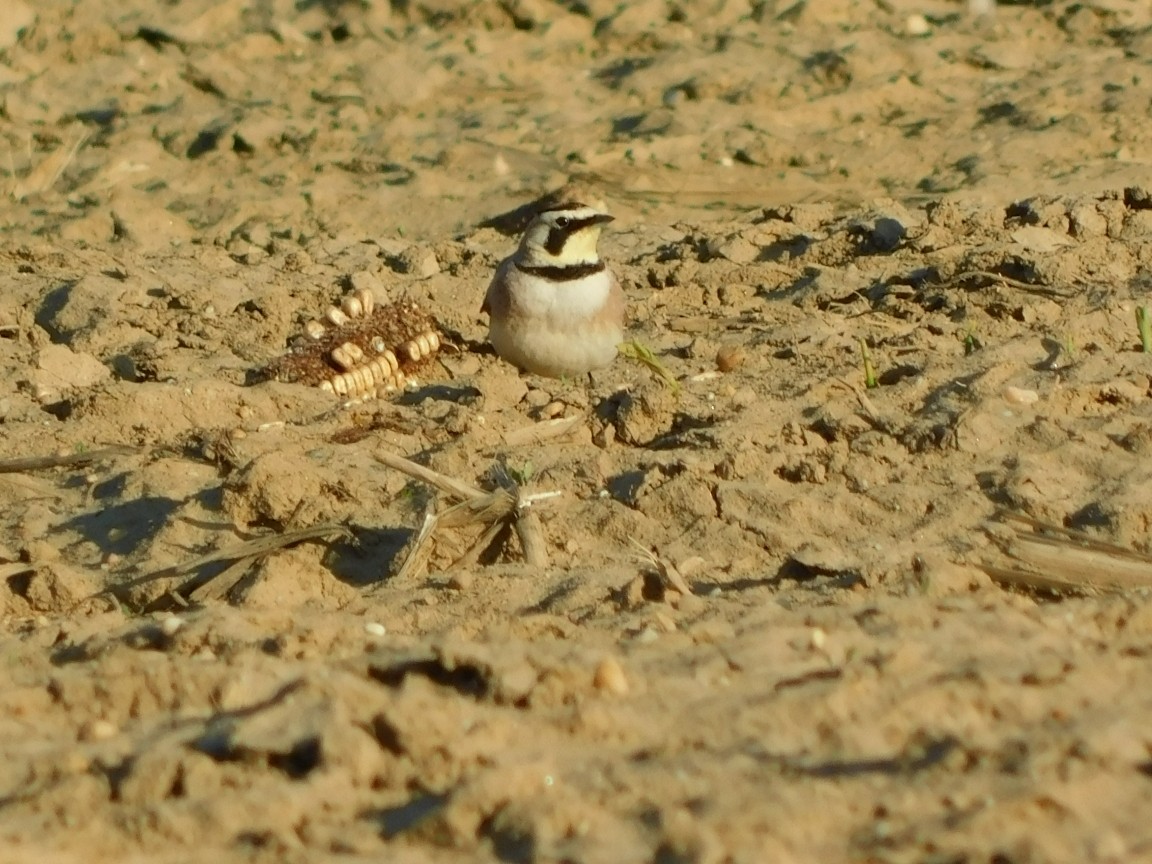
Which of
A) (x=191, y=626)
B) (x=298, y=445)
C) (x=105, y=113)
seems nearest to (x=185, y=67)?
(x=105, y=113)

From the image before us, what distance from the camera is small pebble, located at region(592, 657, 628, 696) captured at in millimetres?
3803

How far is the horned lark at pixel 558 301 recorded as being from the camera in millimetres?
7496

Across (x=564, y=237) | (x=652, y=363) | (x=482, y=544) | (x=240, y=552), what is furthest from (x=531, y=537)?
(x=564, y=237)

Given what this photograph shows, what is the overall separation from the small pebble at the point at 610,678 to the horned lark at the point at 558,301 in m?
3.70

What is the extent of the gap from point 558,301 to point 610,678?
3.85 m

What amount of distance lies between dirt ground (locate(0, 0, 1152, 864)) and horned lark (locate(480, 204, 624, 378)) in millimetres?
173

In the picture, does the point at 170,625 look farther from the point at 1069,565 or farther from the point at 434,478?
the point at 1069,565

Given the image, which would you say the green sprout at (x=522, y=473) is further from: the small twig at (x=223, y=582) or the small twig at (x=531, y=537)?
the small twig at (x=223, y=582)

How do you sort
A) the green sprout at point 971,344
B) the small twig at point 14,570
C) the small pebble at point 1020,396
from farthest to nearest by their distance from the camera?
the green sprout at point 971,344, the small pebble at point 1020,396, the small twig at point 14,570

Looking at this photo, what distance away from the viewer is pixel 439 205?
983cm

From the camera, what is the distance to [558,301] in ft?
24.7

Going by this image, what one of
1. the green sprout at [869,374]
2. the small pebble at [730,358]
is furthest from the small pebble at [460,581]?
the small pebble at [730,358]

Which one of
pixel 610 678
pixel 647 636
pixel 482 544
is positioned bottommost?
pixel 482 544

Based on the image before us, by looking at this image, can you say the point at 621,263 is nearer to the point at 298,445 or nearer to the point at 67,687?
the point at 298,445
